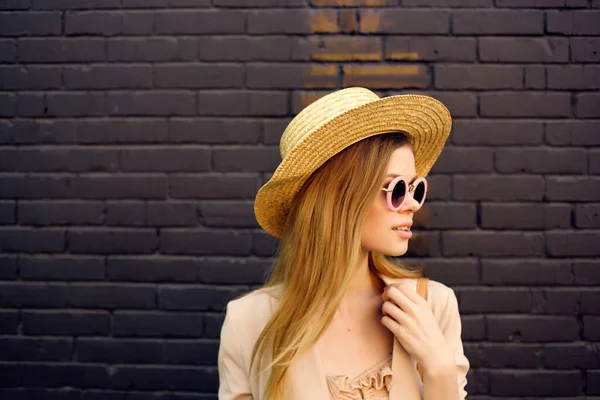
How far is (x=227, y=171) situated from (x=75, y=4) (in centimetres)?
123

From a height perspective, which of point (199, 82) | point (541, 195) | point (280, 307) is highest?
point (199, 82)

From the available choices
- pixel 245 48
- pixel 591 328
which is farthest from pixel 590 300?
pixel 245 48

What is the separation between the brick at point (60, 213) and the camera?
2678 millimetres

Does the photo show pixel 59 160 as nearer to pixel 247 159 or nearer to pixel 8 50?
pixel 8 50

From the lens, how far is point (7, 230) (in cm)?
270

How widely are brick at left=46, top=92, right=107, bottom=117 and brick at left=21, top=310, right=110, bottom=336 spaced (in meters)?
1.08

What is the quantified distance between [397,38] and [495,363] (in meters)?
1.80

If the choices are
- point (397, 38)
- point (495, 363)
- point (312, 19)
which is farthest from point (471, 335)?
point (312, 19)

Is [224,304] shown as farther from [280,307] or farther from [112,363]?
[280,307]

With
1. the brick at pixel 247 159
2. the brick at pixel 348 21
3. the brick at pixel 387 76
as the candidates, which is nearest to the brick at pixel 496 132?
the brick at pixel 387 76

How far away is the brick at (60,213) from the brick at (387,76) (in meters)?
1.52

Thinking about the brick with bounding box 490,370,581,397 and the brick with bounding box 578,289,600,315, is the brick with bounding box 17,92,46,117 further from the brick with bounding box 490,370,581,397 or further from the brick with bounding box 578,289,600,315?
the brick with bounding box 578,289,600,315

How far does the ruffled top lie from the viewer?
5.55 feet

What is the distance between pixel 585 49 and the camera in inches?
103
